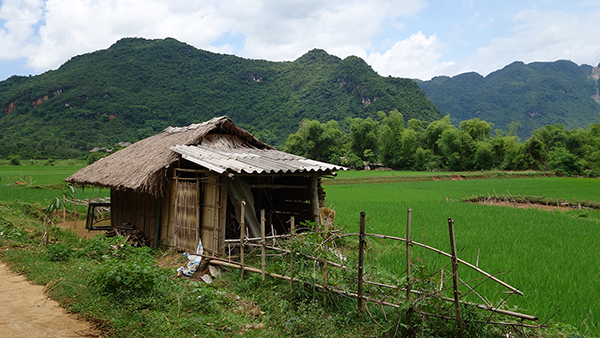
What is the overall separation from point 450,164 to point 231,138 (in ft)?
122

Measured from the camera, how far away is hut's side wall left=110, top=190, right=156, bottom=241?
8.05 metres

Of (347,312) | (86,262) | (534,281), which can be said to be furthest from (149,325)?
(534,281)

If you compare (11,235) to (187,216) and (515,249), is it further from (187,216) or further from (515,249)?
(515,249)

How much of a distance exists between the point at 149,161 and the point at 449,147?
128 feet

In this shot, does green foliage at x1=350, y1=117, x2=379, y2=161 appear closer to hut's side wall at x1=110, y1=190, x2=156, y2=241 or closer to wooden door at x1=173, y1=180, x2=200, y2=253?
hut's side wall at x1=110, y1=190, x2=156, y2=241

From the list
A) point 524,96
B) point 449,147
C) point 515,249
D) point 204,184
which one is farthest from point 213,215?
point 524,96

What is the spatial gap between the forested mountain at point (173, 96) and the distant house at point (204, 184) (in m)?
40.5

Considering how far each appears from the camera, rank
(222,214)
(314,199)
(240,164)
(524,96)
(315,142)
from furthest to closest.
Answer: (524,96)
(315,142)
(314,199)
(222,214)
(240,164)

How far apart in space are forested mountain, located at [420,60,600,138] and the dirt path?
100.0m

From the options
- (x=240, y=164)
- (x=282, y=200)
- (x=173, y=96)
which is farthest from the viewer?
(x=173, y=96)

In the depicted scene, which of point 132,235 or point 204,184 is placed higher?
point 204,184

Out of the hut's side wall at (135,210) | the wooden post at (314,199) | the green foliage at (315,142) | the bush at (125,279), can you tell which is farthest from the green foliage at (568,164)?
the bush at (125,279)

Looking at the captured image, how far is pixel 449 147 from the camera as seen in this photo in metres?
40.4

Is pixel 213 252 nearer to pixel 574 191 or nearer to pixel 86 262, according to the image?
pixel 86 262
